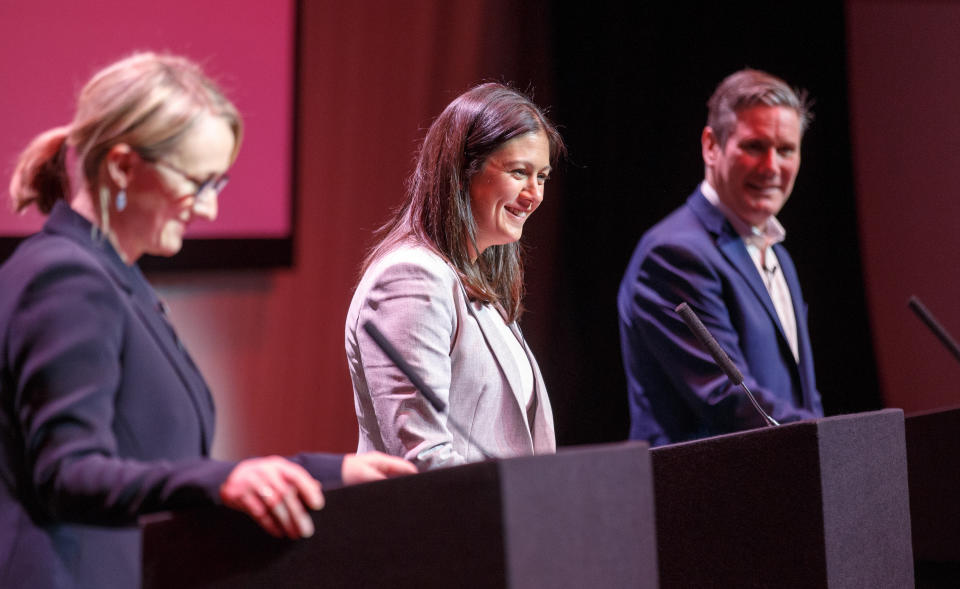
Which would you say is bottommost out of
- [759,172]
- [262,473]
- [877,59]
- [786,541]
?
[786,541]

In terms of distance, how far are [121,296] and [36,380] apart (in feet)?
0.41

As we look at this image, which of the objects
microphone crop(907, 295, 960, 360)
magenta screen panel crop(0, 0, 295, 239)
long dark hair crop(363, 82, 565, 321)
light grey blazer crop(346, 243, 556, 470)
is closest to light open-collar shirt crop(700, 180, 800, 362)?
microphone crop(907, 295, 960, 360)

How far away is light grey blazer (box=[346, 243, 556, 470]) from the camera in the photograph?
5.69ft

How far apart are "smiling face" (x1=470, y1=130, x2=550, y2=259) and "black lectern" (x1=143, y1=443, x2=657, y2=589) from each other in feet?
2.76

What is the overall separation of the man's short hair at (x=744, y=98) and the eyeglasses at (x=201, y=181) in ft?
6.46

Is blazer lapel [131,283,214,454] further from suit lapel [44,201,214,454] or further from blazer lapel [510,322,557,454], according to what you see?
blazer lapel [510,322,557,454]

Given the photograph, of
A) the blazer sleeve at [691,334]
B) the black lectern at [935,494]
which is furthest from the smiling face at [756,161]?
the black lectern at [935,494]

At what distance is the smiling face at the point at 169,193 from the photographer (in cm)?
124

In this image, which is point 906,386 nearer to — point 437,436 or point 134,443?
point 437,436

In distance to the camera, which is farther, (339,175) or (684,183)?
(684,183)

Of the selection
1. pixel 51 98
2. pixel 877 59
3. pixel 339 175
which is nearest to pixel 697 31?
pixel 877 59

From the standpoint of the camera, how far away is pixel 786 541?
172 cm

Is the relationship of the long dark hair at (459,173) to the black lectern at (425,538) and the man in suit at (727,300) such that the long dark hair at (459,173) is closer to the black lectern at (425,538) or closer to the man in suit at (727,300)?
the man in suit at (727,300)

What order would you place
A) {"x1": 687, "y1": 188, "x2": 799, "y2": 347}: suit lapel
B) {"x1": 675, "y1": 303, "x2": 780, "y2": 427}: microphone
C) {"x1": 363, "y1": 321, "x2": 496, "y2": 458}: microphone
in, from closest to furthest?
1. {"x1": 363, "y1": 321, "x2": 496, "y2": 458}: microphone
2. {"x1": 675, "y1": 303, "x2": 780, "y2": 427}: microphone
3. {"x1": 687, "y1": 188, "x2": 799, "y2": 347}: suit lapel
